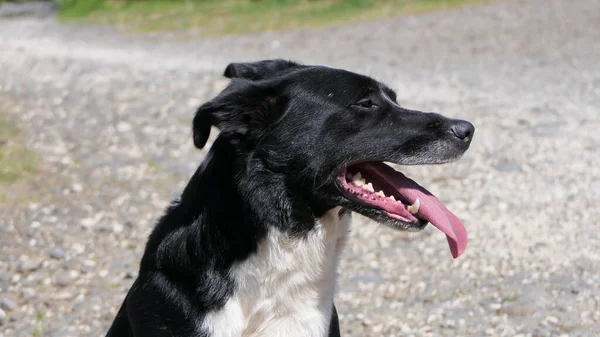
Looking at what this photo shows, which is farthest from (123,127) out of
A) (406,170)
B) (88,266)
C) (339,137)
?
(339,137)

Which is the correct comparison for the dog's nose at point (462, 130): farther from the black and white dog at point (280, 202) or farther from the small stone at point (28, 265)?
the small stone at point (28, 265)

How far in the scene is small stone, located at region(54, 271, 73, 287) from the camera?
19.3 feet

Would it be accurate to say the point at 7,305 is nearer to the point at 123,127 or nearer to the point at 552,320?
the point at 552,320

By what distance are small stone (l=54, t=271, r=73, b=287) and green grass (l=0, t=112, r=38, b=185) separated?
2.14 metres

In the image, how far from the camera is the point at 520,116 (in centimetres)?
898

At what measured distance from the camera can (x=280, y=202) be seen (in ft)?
12.2

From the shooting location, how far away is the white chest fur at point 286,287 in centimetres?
370

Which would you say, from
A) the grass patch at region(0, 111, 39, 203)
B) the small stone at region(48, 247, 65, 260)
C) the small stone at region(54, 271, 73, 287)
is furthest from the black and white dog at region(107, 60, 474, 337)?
the grass patch at region(0, 111, 39, 203)

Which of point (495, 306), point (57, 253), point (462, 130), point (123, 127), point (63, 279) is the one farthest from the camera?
point (123, 127)

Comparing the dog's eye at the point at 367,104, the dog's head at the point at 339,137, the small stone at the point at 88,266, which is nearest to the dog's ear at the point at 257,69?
the dog's head at the point at 339,137

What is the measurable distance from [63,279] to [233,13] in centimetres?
1210

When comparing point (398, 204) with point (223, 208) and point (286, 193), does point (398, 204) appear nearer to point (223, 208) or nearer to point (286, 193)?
point (286, 193)

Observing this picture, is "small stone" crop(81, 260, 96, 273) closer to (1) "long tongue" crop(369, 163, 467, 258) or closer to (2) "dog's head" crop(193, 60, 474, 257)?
(2) "dog's head" crop(193, 60, 474, 257)

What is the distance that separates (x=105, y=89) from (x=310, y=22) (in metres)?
5.23
